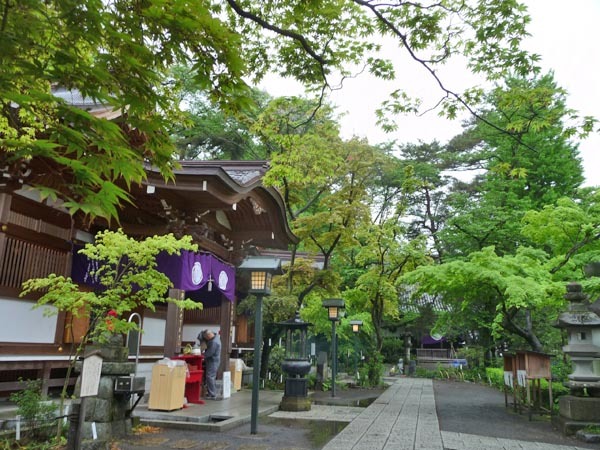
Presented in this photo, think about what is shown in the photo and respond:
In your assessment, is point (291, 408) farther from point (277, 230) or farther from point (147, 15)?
point (147, 15)

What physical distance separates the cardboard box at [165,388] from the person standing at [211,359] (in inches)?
76.8

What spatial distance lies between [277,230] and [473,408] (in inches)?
285

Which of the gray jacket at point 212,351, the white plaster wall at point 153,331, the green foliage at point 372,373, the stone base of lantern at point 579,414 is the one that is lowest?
the green foliage at point 372,373

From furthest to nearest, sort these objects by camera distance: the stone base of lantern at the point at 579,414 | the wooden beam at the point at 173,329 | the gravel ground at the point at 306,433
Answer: the wooden beam at the point at 173,329
the stone base of lantern at the point at 579,414
the gravel ground at the point at 306,433

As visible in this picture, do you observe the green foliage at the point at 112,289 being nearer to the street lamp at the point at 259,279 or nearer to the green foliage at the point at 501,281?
the street lamp at the point at 259,279

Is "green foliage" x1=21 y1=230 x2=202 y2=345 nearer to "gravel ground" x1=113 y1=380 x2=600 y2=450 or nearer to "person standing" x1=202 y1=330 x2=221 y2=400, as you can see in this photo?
"gravel ground" x1=113 y1=380 x2=600 y2=450

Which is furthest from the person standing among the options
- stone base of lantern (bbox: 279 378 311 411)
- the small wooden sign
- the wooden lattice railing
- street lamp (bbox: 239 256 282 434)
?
the small wooden sign

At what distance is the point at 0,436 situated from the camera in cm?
552

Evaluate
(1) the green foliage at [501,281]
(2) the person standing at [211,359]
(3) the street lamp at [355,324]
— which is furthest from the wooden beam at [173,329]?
(3) the street lamp at [355,324]

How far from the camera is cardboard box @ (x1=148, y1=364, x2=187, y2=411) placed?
27.8 ft

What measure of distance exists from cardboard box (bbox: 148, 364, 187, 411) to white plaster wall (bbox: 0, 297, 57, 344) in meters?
2.12

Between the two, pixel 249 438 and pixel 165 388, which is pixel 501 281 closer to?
pixel 249 438

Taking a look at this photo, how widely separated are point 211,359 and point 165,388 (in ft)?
7.43

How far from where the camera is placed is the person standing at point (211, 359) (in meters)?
10.6
